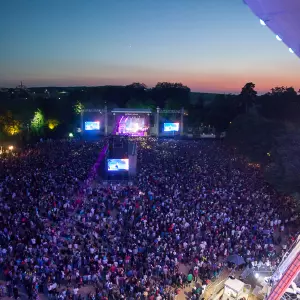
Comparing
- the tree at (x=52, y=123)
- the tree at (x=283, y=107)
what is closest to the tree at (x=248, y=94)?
the tree at (x=283, y=107)

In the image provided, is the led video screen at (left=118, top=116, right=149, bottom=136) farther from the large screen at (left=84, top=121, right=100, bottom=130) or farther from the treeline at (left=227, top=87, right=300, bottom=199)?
the treeline at (left=227, top=87, right=300, bottom=199)

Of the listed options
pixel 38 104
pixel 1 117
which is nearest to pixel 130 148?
pixel 1 117

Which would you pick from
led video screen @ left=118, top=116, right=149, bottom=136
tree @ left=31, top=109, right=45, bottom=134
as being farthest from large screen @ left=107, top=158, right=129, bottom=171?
led video screen @ left=118, top=116, right=149, bottom=136

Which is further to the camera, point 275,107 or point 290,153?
point 275,107

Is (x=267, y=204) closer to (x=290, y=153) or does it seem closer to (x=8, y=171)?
(x=290, y=153)

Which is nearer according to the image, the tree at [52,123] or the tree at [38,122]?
the tree at [38,122]

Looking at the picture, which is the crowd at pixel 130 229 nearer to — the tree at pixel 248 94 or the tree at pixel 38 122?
the tree at pixel 38 122

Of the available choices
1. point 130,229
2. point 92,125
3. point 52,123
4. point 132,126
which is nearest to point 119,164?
point 130,229

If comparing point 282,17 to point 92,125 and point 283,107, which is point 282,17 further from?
point 92,125
